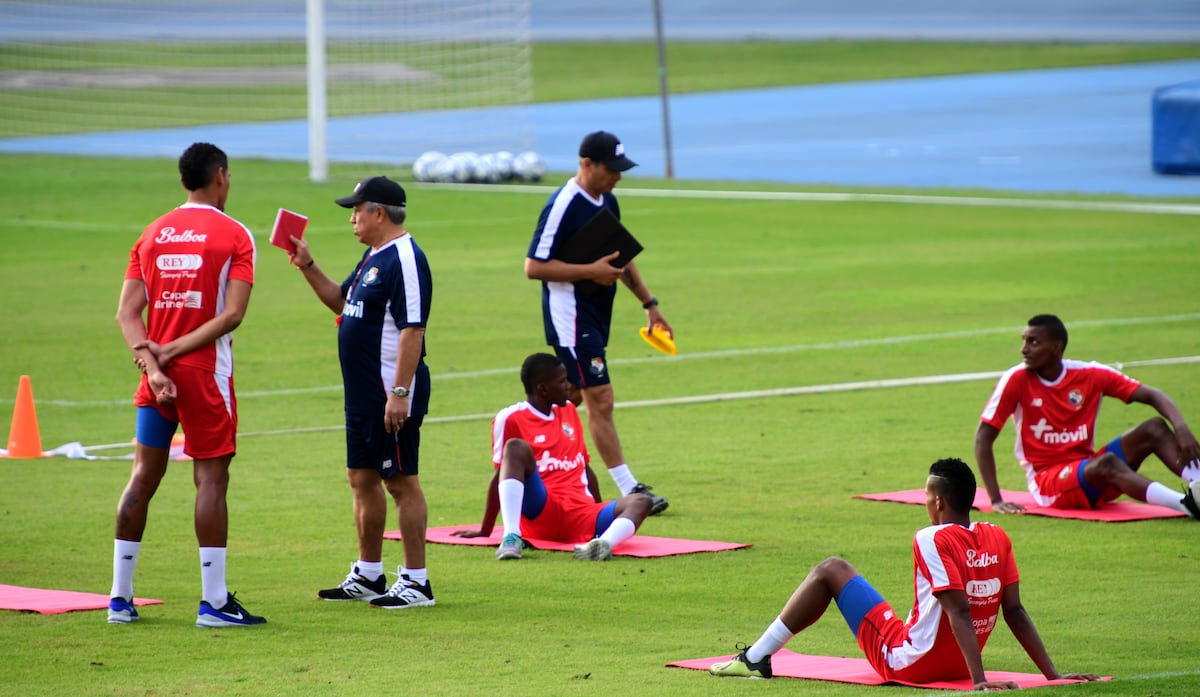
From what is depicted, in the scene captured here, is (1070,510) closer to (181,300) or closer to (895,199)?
(181,300)

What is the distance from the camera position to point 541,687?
793cm

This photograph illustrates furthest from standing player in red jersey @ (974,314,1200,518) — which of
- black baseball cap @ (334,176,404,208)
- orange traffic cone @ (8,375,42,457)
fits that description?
orange traffic cone @ (8,375,42,457)

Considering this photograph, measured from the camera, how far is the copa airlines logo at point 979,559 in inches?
302

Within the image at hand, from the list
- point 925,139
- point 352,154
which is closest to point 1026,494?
point 352,154

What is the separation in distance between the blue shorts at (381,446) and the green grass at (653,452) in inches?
28.3

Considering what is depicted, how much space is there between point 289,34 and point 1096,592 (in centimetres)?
6040

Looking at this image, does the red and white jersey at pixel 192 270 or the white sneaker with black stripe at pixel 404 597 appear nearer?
the red and white jersey at pixel 192 270

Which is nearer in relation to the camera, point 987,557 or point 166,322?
point 987,557

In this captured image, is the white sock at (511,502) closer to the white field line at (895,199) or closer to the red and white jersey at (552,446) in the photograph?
the red and white jersey at (552,446)

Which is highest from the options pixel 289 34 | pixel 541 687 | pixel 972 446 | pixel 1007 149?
pixel 289 34

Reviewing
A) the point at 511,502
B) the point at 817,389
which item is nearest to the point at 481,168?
the point at 817,389

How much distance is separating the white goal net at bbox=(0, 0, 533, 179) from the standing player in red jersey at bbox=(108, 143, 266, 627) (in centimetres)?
3226

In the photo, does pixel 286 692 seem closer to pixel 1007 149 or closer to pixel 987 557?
pixel 987 557

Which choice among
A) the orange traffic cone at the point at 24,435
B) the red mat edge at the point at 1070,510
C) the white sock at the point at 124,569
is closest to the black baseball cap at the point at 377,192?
the white sock at the point at 124,569
